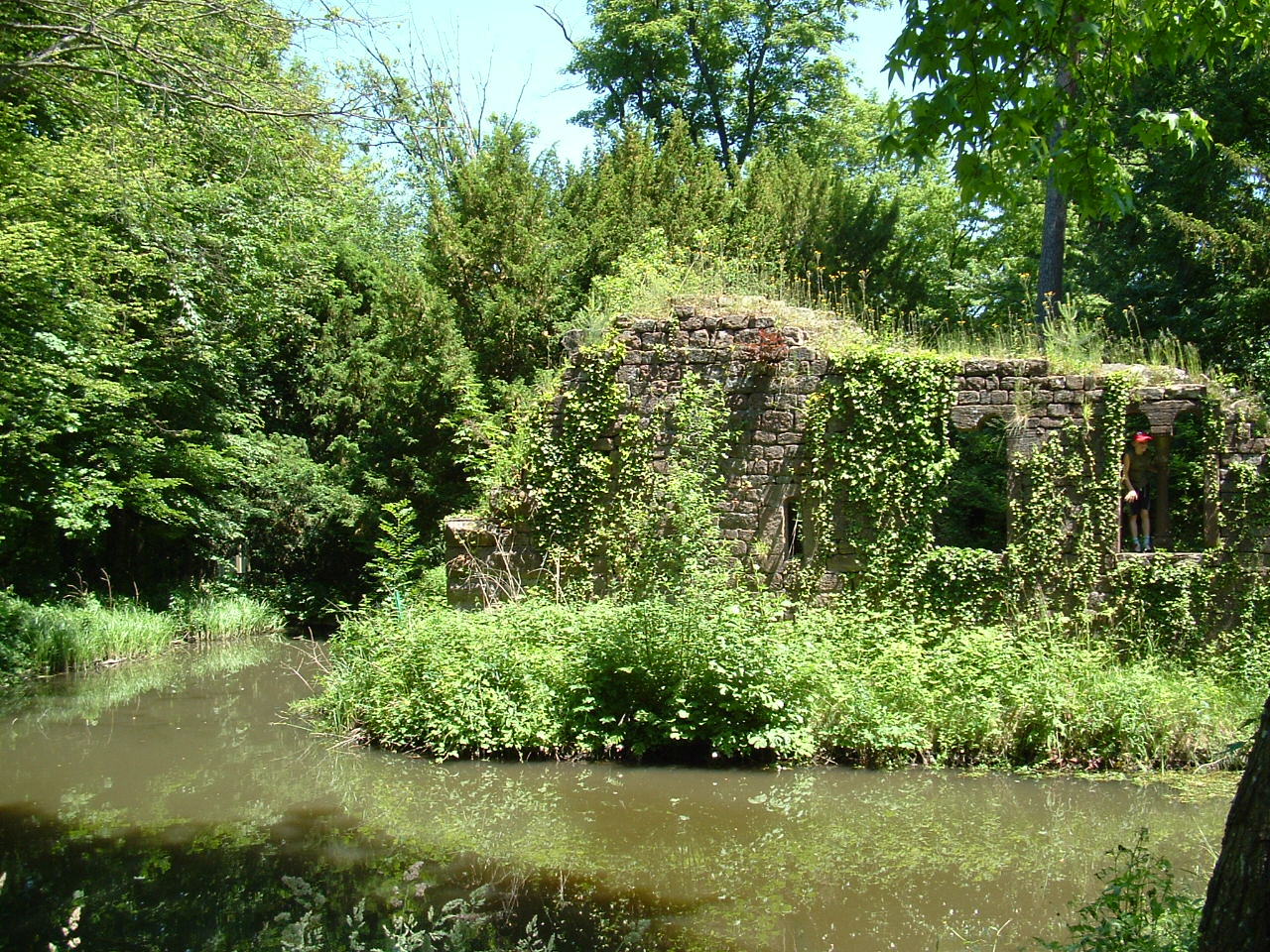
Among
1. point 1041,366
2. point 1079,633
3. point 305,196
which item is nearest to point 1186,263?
point 1041,366

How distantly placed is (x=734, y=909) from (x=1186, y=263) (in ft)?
41.7

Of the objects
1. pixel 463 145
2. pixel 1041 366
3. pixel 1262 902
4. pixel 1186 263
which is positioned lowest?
pixel 1262 902

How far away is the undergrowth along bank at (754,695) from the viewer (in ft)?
27.3

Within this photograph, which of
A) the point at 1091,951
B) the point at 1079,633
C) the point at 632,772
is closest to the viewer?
the point at 1091,951

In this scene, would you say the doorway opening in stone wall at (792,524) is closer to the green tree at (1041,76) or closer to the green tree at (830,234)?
the green tree at (1041,76)

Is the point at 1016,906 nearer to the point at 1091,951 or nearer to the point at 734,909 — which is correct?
the point at 734,909

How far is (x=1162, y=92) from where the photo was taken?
14930 mm

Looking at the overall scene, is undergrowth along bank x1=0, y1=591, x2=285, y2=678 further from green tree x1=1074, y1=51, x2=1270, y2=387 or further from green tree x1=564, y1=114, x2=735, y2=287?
green tree x1=1074, y1=51, x2=1270, y2=387

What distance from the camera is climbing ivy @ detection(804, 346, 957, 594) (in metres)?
10.1

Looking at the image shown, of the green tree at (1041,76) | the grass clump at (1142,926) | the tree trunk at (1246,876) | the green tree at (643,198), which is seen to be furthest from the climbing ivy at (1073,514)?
the green tree at (643,198)

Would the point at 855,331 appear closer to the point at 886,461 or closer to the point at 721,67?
the point at 886,461

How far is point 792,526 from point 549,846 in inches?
192

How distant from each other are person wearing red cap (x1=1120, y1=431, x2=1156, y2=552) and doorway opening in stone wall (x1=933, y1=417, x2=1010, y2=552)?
2982 mm

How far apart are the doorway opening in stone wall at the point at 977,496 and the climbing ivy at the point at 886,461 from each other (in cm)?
340
